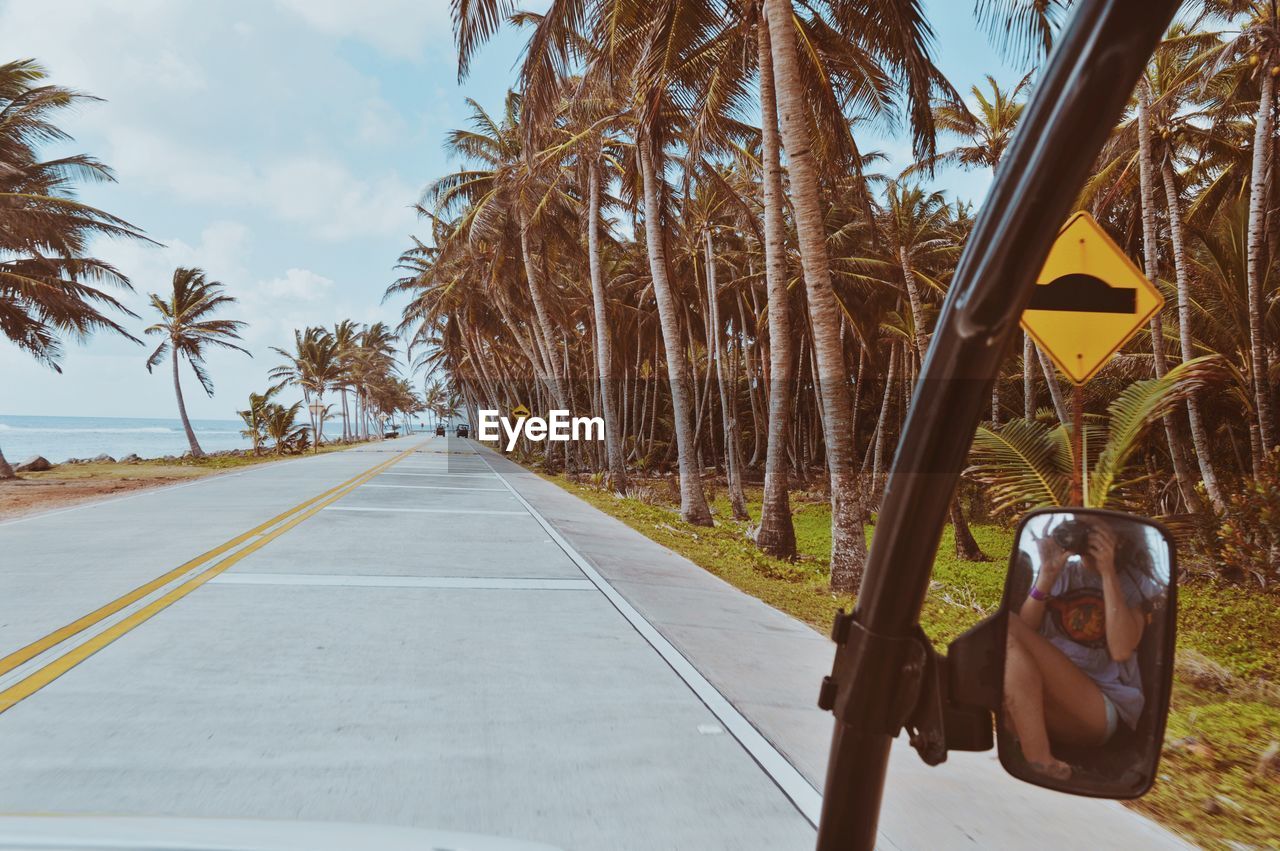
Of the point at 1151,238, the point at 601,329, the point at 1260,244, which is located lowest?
the point at 1260,244

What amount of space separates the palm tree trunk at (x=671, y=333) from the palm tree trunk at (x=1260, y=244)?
946cm

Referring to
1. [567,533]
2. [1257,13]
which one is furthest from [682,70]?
[1257,13]

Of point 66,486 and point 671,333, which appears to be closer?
point 671,333

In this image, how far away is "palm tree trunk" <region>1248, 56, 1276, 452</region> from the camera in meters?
12.7

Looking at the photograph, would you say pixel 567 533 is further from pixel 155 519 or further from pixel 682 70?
pixel 682 70

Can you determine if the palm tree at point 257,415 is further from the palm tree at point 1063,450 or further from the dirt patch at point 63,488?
the palm tree at point 1063,450

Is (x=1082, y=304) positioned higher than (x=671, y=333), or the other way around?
(x=671, y=333)

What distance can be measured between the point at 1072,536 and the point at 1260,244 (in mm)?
14350

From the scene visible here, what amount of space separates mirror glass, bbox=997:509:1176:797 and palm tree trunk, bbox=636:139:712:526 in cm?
1618

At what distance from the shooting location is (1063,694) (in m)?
1.28

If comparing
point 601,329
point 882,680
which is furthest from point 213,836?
point 601,329

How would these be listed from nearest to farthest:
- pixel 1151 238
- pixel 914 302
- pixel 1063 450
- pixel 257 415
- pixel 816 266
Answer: pixel 1063 450 → pixel 816 266 → pixel 1151 238 → pixel 914 302 → pixel 257 415

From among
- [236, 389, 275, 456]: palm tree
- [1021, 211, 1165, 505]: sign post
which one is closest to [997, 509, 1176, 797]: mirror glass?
[1021, 211, 1165, 505]: sign post

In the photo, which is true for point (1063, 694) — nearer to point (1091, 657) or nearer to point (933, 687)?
point (1091, 657)
